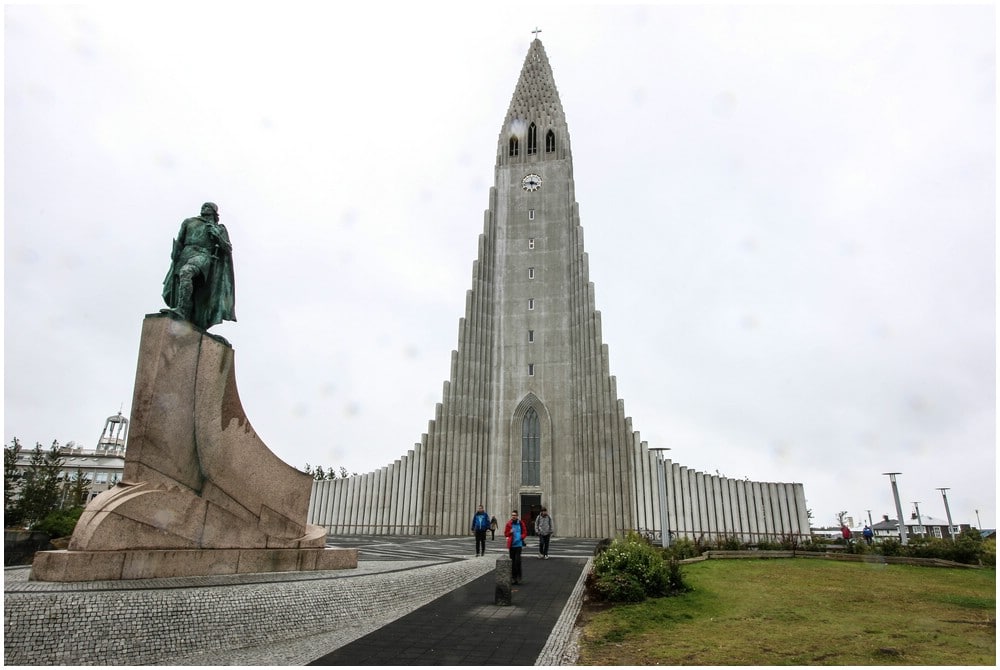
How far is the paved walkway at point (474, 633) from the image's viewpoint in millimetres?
6113

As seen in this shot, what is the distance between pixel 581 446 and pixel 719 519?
25.8 feet

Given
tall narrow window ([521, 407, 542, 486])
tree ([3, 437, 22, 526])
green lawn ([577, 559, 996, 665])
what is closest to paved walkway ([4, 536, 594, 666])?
green lawn ([577, 559, 996, 665])

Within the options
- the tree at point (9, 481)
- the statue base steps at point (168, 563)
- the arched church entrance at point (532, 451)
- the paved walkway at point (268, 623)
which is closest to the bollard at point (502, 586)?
the paved walkway at point (268, 623)

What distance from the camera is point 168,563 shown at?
24.5ft

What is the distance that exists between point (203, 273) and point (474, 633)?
6547 millimetres

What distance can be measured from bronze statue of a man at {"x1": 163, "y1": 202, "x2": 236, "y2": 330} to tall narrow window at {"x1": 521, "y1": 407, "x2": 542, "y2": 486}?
2558 centimetres

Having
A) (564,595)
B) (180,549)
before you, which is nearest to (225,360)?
(180,549)

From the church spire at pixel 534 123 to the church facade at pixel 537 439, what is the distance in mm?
2323

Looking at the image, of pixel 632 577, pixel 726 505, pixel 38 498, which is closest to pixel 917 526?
pixel 726 505

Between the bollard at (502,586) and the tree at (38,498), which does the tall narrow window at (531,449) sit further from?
the tree at (38,498)

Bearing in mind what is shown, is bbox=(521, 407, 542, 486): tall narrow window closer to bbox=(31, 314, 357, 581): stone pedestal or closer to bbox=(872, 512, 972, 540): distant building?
bbox=(31, 314, 357, 581): stone pedestal

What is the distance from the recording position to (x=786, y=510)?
3125 cm

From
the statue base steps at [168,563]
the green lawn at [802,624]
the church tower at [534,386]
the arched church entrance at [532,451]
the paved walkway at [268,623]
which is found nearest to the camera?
the paved walkway at [268,623]

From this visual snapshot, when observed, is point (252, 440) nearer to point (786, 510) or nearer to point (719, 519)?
point (719, 519)
